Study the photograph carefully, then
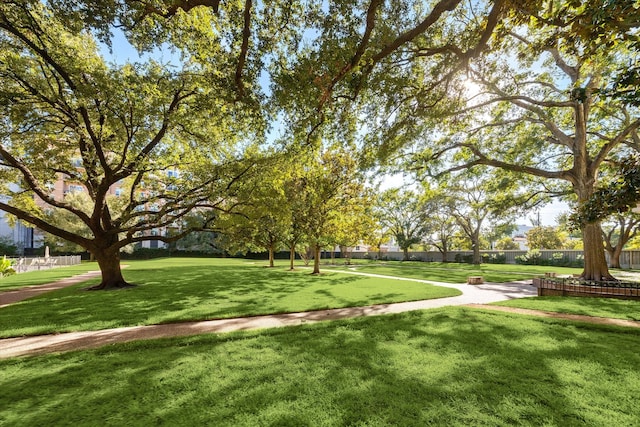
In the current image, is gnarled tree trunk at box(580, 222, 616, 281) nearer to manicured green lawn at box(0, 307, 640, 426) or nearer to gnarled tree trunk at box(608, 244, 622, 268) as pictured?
manicured green lawn at box(0, 307, 640, 426)

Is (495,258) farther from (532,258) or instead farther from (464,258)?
(532,258)

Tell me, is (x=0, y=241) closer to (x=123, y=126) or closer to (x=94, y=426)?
(x=123, y=126)

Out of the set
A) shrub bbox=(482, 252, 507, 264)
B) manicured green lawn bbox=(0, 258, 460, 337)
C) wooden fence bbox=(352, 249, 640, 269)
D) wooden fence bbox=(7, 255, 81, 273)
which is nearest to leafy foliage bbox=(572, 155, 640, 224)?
manicured green lawn bbox=(0, 258, 460, 337)

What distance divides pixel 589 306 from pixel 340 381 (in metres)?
8.47

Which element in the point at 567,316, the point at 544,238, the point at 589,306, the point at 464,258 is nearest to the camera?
the point at 567,316

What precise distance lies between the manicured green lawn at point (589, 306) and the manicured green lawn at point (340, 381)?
6.09 ft

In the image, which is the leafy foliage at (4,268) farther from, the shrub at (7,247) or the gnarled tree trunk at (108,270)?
the shrub at (7,247)

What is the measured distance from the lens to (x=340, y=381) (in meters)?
3.69

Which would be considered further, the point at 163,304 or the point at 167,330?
the point at 163,304

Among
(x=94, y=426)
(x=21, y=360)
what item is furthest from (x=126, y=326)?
(x=94, y=426)

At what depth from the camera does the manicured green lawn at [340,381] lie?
9.66 ft

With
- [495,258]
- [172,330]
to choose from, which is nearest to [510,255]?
[495,258]

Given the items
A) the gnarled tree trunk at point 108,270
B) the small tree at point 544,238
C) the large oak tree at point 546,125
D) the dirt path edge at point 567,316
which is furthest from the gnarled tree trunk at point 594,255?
the small tree at point 544,238

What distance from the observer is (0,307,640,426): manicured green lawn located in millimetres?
2943
